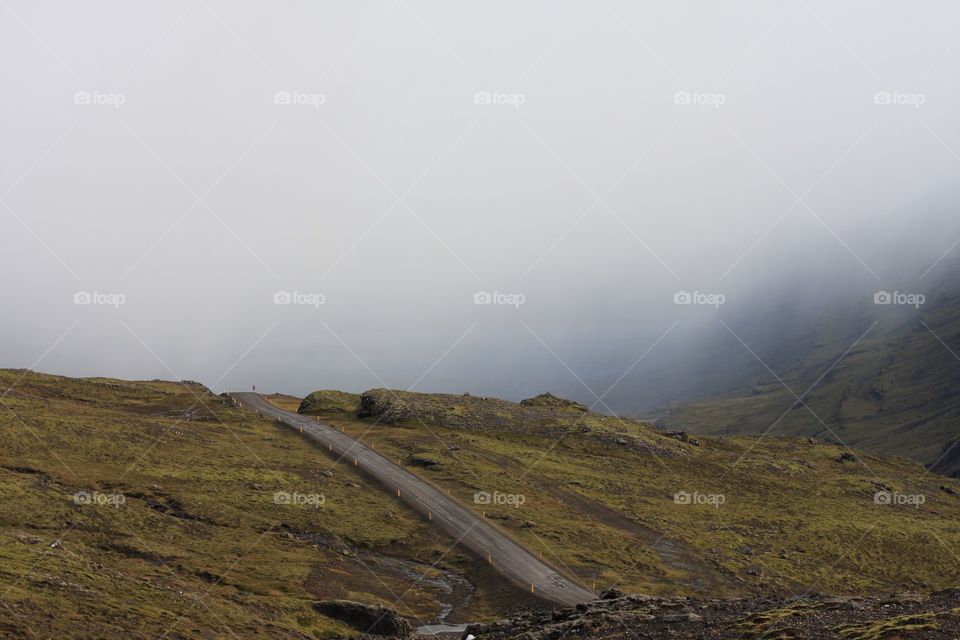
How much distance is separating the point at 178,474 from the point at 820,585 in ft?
228

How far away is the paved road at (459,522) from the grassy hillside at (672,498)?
2.58m

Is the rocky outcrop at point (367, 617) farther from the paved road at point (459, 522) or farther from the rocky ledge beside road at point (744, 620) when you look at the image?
the paved road at point (459, 522)

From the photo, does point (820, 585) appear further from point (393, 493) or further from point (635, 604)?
point (393, 493)

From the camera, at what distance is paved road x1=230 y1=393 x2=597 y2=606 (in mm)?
66456

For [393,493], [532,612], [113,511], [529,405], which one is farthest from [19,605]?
[529,405]

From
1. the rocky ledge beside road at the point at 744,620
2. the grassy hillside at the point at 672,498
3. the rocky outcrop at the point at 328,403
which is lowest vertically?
the rocky ledge beside road at the point at 744,620

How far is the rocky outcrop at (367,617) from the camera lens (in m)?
53.5

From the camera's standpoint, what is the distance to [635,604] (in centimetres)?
5078

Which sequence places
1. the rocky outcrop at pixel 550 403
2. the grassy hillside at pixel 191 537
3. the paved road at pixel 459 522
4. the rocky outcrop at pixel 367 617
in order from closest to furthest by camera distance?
the grassy hillside at pixel 191 537
the rocky outcrop at pixel 367 617
the paved road at pixel 459 522
the rocky outcrop at pixel 550 403

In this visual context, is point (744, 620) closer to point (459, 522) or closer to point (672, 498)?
point (459, 522)

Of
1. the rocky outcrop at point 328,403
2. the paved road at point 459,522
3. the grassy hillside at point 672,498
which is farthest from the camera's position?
the rocky outcrop at point 328,403

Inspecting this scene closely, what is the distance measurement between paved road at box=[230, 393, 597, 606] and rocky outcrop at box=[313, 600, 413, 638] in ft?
48.1

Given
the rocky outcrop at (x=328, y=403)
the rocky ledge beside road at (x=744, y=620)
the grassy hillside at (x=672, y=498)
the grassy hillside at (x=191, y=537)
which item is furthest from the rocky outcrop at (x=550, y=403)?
the rocky ledge beside road at (x=744, y=620)

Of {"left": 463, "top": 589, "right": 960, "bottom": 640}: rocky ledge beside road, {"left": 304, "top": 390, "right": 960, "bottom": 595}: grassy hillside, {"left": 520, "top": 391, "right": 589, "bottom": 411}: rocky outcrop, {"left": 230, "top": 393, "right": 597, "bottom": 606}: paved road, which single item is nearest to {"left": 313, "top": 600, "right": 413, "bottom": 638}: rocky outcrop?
{"left": 463, "top": 589, "right": 960, "bottom": 640}: rocky ledge beside road
